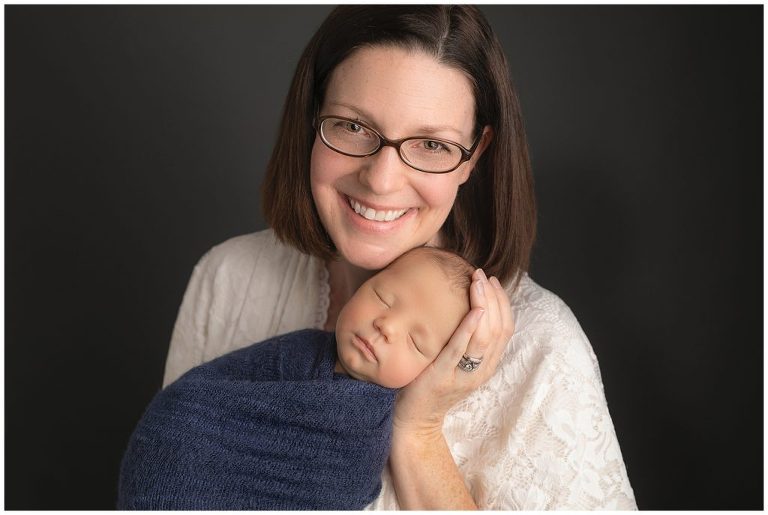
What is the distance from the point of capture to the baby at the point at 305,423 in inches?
59.1

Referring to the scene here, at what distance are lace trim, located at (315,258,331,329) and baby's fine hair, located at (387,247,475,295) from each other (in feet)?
1.05

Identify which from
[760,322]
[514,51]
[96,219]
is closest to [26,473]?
[96,219]

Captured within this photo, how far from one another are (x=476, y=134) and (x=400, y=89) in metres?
0.22

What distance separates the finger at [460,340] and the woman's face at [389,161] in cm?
25

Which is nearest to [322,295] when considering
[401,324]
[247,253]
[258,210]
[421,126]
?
[247,253]

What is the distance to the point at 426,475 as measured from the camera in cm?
158

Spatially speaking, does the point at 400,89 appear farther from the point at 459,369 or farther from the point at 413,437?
the point at 413,437

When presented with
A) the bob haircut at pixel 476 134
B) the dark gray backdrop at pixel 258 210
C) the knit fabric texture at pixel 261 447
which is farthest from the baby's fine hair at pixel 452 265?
the dark gray backdrop at pixel 258 210

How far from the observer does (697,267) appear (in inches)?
89.2

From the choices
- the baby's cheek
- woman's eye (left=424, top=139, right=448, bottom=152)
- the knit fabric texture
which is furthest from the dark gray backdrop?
the knit fabric texture

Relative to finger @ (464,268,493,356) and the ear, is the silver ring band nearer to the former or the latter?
finger @ (464,268,493,356)

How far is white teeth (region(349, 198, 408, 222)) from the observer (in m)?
1.67

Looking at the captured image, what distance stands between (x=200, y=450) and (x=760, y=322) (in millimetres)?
1536

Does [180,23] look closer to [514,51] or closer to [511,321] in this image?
[514,51]
